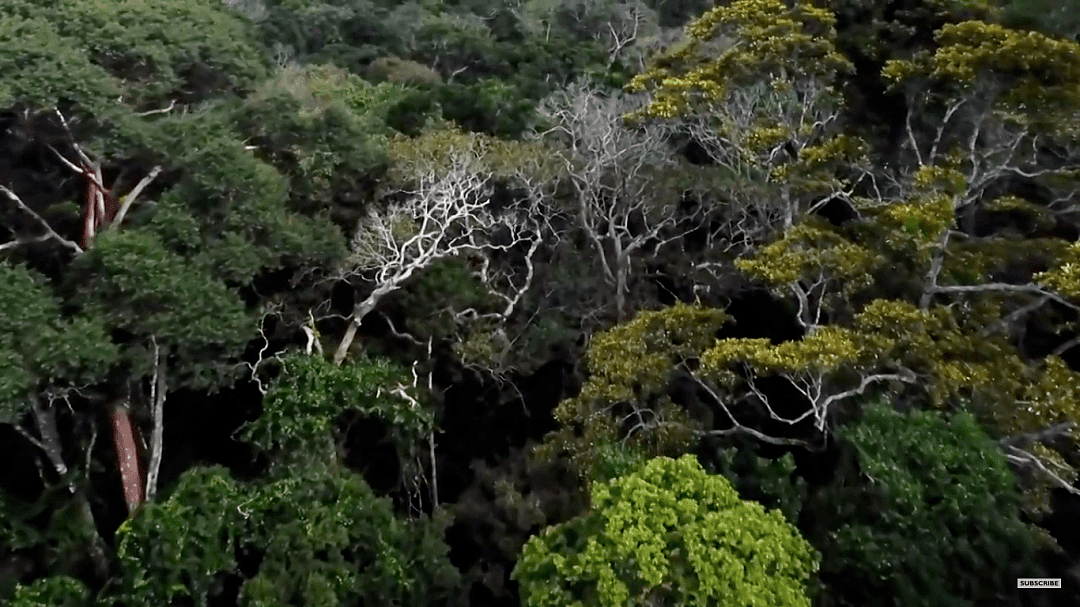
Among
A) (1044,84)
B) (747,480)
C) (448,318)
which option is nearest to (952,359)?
(747,480)

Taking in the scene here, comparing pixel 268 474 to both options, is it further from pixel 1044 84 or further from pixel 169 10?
pixel 1044 84

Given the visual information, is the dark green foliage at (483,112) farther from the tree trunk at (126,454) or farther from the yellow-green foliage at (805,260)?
the tree trunk at (126,454)

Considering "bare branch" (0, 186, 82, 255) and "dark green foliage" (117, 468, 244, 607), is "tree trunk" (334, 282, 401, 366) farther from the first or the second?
"bare branch" (0, 186, 82, 255)

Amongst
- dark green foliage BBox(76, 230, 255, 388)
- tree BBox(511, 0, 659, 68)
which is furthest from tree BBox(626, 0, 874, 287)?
tree BBox(511, 0, 659, 68)

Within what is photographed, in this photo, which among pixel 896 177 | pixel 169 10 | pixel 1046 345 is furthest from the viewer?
pixel 896 177

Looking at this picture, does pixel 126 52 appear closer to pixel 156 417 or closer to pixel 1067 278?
pixel 156 417

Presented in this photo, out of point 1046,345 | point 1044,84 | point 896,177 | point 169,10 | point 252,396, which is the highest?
point 169,10
